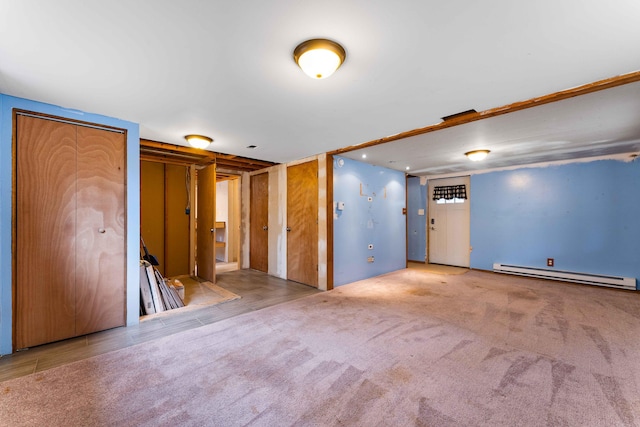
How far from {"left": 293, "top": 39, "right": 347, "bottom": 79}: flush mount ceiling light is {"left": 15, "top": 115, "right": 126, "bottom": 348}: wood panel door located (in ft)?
7.97

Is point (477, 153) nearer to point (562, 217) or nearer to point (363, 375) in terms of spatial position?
point (562, 217)

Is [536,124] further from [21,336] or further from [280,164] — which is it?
[21,336]

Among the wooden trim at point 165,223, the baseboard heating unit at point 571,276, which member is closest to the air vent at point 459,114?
the baseboard heating unit at point 571,276

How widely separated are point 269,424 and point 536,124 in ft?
13.0

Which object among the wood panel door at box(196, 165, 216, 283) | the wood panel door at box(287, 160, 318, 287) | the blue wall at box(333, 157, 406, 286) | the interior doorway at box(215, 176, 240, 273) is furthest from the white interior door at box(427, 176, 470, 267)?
the wood panel door at box(196, 165, 216, 283)

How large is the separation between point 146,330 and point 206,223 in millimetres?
2271

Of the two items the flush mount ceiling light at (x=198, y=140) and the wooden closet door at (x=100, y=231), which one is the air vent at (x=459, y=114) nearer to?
the flush mount ceiling light at (x=198, y=140)

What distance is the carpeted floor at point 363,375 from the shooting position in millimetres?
1613

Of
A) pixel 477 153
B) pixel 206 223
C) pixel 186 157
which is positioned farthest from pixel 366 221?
pixel 186 157

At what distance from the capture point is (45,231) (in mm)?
2514

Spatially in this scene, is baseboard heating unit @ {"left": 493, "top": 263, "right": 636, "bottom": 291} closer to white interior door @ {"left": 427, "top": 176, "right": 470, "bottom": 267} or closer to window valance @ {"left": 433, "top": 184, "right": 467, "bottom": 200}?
white interior door @ {"left": 427, "top": 176, "right": 470, "bottom": 267}

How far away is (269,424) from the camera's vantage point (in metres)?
1.54

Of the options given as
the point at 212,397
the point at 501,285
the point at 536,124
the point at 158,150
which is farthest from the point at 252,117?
the point at 501,285

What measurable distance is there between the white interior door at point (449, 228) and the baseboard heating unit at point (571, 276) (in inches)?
34.4
